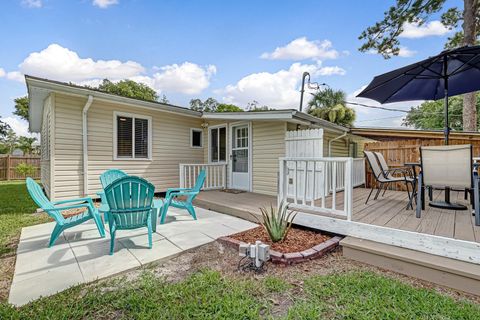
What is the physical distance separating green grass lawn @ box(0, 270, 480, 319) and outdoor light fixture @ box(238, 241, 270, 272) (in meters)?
0.21

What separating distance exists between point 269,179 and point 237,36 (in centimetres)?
618

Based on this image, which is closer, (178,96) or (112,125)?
(112,125)

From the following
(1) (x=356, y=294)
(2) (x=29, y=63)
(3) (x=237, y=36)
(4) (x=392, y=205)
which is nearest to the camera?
(1) (x=356, y=294)

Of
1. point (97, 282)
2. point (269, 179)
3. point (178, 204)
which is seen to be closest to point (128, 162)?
point (178, 204)

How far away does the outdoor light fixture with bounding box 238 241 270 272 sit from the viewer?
2.48 metres

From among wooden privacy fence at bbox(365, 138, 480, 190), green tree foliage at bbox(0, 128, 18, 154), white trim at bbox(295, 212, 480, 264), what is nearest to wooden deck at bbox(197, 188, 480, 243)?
white trim at bbox(295, 212, 480, 264)

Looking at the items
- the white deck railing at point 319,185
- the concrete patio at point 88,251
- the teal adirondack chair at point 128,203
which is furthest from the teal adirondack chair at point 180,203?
the white deck railing at point 319,185

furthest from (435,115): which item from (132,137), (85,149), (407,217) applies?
(85,149)

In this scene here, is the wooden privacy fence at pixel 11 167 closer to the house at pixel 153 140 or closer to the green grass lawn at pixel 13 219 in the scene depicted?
the house at pixel 153 140

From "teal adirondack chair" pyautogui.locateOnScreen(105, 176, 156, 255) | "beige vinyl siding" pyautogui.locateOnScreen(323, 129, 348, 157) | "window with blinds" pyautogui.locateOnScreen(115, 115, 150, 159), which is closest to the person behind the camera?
"teal adirondack chair" pyautogui.locateOnScreen(105, 176, 156, 255)

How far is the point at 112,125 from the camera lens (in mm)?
6289

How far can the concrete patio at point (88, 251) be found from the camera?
225 cm

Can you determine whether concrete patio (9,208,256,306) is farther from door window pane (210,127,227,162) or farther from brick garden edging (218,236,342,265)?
door window pane (210,127,227,162)

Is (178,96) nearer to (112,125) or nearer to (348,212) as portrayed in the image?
(112,125)
